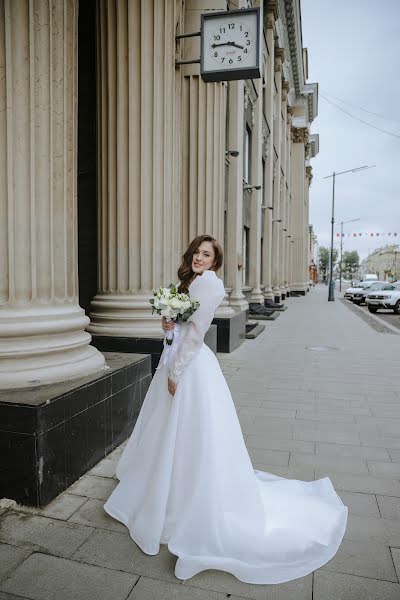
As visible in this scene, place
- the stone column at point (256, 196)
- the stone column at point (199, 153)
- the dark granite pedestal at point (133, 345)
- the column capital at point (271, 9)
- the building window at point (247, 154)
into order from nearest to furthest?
1. the dark granite pedestal at point (133, 345)
2. the stone column at point (199, 153)
3. the building window at point (247, 154)
4. the stone column at point (256, 196)
5. the column capital at point (271, 9)

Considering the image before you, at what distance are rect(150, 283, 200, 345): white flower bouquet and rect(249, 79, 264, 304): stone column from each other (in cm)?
1548

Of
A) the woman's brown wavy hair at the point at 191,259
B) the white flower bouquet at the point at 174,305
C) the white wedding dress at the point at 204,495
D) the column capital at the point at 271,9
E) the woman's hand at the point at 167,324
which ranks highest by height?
the column capital at the point at 271,9

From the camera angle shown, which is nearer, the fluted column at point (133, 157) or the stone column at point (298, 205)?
the fluted column at point (133, 157)

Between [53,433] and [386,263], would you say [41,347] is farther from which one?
[386,263]

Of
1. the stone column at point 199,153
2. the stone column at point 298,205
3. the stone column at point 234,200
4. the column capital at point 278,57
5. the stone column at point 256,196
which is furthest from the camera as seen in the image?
the stone column at point 298,205

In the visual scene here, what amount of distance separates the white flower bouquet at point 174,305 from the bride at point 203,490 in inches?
2.0

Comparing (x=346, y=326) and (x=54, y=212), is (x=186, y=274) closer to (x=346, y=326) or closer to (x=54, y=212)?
(x=54, y=212)

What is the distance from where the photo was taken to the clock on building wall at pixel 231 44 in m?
5.89

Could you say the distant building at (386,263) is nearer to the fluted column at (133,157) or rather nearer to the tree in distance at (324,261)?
the tree in distance at (324,261)

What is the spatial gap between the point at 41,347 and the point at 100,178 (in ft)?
10.5

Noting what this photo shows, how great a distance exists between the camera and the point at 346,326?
15.8 meters

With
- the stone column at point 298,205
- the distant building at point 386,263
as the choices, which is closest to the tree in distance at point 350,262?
the distant building at point 386,263

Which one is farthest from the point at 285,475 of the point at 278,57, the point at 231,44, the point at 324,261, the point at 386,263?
the point at 386,263

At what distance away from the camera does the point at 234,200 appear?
12.2m
